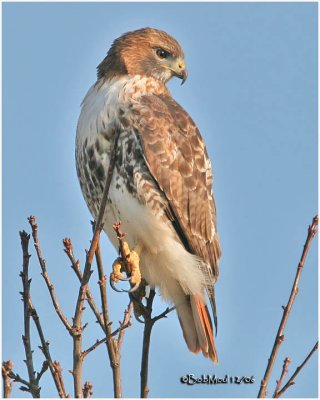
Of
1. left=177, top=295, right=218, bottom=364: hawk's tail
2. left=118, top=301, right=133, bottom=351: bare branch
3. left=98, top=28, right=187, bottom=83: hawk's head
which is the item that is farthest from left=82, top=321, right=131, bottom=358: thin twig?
left=98, top=28, right=187, bottom=83: hawk's head

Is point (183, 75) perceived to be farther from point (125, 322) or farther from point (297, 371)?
point (297, 371)

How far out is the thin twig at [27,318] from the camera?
329 centimetres

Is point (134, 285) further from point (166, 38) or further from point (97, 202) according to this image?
point (166, 38)

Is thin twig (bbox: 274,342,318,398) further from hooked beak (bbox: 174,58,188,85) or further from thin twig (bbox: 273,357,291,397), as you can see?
hooked beak (bbox: 174,58,188,85)

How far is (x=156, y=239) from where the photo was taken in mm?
4648

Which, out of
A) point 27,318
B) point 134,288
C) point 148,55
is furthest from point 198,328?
point 148,55

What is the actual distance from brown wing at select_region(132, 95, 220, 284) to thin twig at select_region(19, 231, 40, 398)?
1360mm

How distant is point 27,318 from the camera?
335cm

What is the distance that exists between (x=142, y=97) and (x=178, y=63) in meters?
0.62

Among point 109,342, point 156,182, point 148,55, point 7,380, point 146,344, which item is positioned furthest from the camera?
point 148,55

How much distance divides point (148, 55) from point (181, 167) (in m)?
0.95

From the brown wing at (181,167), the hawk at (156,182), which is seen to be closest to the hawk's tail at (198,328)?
the hawk at (156,182)

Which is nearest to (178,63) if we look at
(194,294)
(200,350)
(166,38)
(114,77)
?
(166,38)

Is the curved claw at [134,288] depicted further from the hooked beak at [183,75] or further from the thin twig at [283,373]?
the hooked beak at [183,75]
